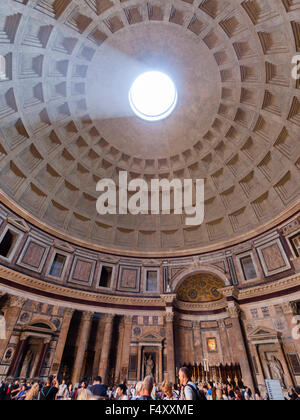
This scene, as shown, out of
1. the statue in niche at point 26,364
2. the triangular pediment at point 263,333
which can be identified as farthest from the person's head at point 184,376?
the statue in niche at point 26,364

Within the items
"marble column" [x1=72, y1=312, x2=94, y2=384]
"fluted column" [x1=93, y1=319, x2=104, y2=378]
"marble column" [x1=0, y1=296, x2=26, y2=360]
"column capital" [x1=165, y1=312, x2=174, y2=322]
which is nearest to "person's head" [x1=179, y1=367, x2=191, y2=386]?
"marble column" [x1=0, y1=296, x2=26, y2=360]

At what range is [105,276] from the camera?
20781 mm

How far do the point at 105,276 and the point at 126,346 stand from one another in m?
6.19

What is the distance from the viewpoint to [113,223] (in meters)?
22.8

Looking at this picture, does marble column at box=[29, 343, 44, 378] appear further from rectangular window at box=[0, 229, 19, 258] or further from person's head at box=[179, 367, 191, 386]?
person's head at box=[179, 367, 191, 386]

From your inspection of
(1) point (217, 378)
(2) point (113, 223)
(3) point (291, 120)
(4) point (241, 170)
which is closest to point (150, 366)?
(1) point (217, 378)

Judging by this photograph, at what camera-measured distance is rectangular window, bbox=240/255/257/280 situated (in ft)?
59.0

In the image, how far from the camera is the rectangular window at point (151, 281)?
2019cm

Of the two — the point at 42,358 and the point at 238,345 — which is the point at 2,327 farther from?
the point at 238,345

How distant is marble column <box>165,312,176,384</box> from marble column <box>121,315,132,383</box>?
3017 mm

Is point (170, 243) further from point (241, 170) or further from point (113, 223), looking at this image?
point (241, 170)

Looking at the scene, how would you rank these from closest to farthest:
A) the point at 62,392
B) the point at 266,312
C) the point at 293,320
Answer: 1. the point at 62,392
2. the point at 293,320
3. the point at 266,312

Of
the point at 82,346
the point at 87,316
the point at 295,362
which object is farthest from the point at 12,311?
the point at 295,362
